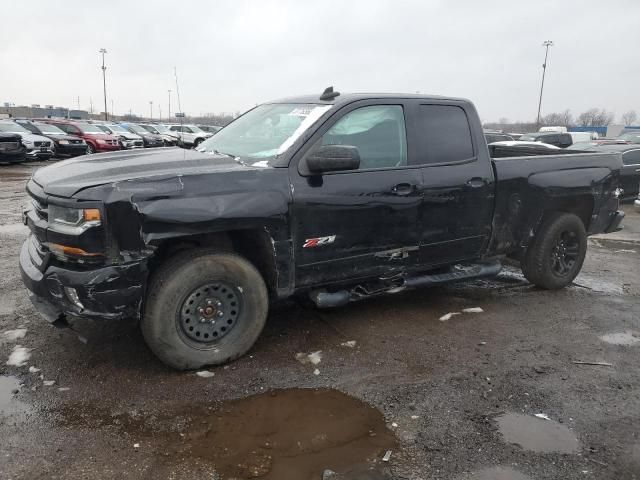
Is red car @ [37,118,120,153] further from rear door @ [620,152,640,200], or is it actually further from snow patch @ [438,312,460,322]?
snow patch @ [438,312,460,322]

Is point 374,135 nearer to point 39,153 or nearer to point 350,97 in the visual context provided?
point 350,97

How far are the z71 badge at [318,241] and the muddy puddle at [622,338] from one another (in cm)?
248

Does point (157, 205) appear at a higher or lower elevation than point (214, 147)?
lower

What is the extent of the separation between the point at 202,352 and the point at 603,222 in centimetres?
449

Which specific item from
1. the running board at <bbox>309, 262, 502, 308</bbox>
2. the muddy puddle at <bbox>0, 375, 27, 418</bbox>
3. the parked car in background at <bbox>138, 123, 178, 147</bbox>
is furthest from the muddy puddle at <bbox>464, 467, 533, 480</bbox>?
the parked car in background at <bbox>138, 123, 178, 147</bbox>

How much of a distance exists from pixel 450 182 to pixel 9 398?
3.50 meters

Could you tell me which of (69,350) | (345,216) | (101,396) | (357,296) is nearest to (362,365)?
(357,296)

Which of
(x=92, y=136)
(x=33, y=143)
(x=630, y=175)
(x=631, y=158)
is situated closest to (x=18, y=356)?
(x=630, y=175)

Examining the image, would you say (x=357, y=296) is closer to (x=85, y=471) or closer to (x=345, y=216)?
(x=345, y=216)

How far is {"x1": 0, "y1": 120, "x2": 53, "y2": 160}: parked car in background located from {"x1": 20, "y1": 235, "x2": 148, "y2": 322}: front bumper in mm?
17798

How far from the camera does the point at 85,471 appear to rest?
2.49 metres

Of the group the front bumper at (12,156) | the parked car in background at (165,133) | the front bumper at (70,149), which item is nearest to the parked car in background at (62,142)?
the front bumper at (70,149)

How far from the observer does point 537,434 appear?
2914mm

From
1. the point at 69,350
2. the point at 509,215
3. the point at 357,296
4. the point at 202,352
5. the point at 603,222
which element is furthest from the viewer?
the point at 603,222
